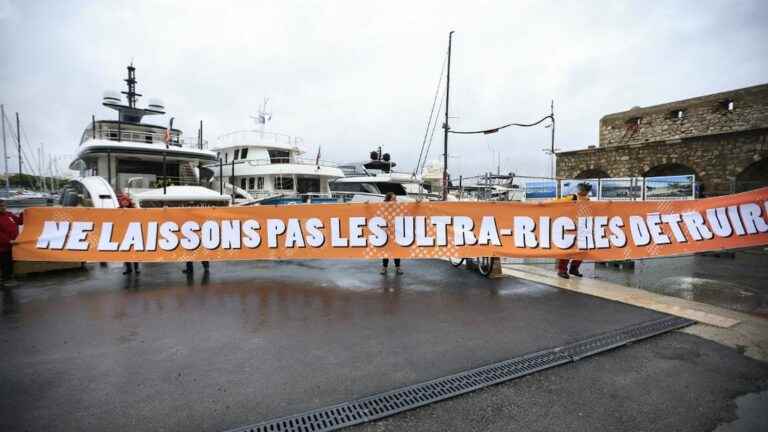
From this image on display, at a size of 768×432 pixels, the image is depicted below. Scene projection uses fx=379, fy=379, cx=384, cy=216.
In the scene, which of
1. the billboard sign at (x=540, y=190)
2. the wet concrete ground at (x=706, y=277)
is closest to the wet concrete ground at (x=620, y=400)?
the wet concrete ground at (x=706, y=277)

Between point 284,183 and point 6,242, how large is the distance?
1884 centimetres

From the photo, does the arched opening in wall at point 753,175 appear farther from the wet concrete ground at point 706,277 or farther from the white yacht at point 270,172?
the white yacht at point 270,172

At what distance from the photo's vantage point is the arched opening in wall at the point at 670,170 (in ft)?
64.8

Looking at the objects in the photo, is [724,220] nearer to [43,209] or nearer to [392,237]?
[392,237]

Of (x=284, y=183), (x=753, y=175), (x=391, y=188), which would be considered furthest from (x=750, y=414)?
(x=284, y=183)

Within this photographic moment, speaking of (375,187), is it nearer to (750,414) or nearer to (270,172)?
(270,172)

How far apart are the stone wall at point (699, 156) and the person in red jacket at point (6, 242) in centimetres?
2178

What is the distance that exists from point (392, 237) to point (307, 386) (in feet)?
14.7

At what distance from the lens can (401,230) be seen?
7.63 metres

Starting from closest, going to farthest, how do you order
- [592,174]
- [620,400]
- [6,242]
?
1. [620,400]
2. [6,242]
3. [592,174]

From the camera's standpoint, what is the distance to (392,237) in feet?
25.1

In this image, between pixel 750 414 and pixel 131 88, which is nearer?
pixel 750 414

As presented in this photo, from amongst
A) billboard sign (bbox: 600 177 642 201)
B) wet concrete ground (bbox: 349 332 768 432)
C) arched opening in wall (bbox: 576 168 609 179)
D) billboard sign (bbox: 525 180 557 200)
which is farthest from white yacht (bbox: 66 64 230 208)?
arched opening in wall (bbox: 576 168 609 179)

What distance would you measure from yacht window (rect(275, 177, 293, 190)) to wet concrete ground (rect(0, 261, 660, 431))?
18.5 meters
